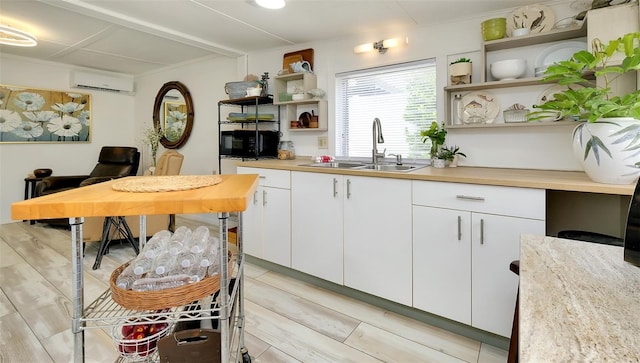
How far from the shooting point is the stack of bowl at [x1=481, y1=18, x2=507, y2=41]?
2.14 meters

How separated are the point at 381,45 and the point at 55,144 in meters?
4.90

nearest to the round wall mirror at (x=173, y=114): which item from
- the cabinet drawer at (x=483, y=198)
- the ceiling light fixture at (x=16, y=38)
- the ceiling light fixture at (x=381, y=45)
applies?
the ceiling light fixture at (x=16, y=38)

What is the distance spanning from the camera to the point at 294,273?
→ 2619 mm

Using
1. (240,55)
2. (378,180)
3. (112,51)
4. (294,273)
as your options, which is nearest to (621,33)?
(378,180)

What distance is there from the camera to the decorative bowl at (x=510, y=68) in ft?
6.83

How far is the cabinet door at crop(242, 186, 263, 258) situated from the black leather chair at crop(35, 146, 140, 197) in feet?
7.62

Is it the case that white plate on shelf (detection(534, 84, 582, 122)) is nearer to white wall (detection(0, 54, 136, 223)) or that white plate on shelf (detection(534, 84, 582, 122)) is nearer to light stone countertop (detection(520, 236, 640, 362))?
light stone countertop (detection(520, 236, 640, 362))

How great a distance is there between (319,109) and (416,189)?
1.45 m

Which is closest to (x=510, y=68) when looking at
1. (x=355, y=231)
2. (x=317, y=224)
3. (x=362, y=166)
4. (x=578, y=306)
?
(x=362, y=166)

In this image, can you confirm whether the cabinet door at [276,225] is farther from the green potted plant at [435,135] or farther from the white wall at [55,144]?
the white wall at [55,144]

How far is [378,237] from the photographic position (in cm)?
210

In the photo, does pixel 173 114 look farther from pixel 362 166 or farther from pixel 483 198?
pixel 483 198

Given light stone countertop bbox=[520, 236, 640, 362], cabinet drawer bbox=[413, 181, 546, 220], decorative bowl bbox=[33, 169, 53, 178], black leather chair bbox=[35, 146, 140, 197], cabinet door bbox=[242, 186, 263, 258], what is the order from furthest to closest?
decorative bowl bbox=[33, 169, 53, 178] → black leather chair bbox=[35, 146, 140, 197] → cabinet door bbox=[242, 186, 263, 258] → cabinet drawer bbox=[413, 181, 546, 220] → light stone countertop bbox=[520, 236, 640, 362]

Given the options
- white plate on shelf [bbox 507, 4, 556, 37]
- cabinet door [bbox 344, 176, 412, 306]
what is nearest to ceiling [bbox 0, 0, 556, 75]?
white plate on shelf [bbox 507, 4, 556, 37]
